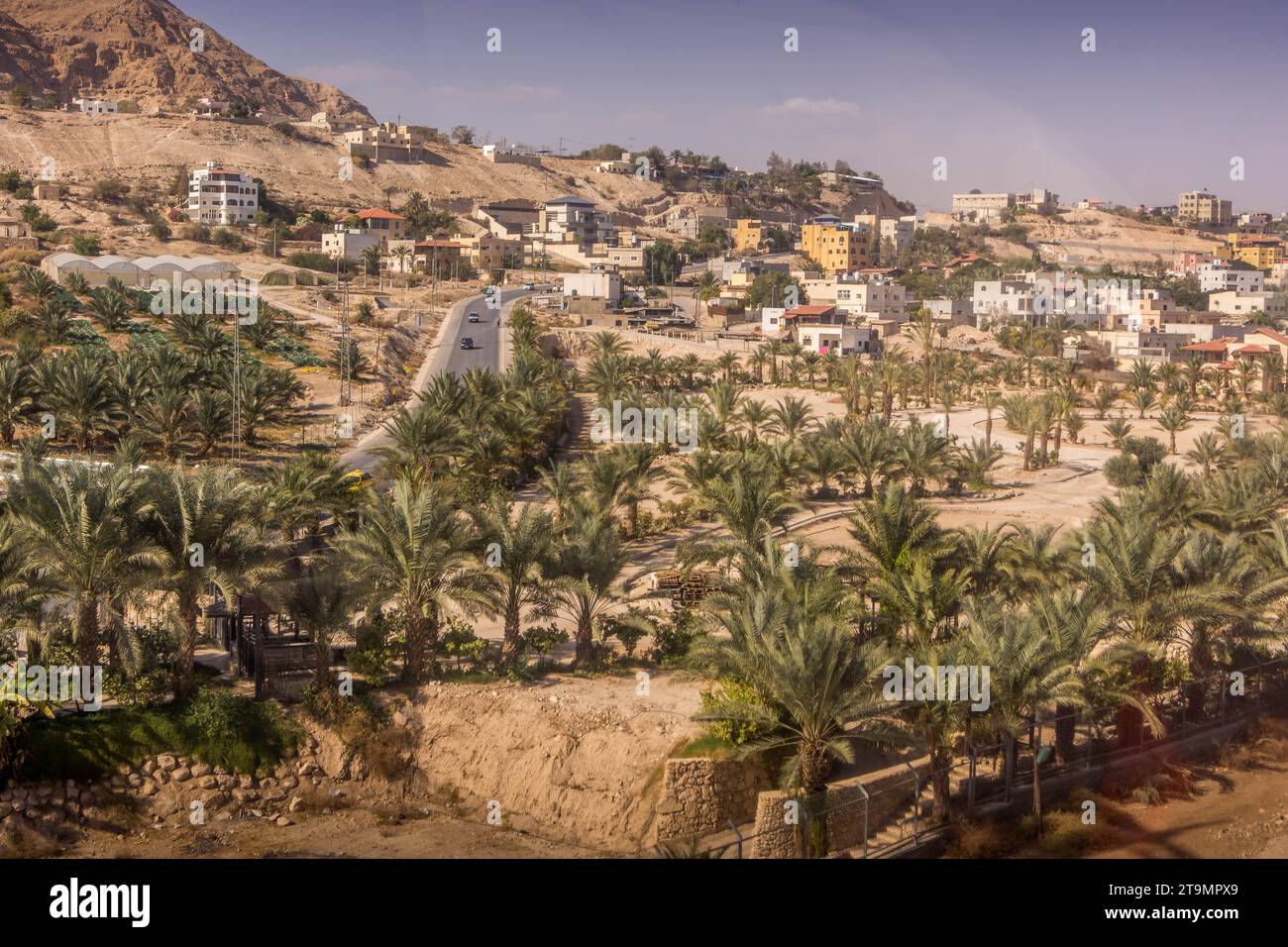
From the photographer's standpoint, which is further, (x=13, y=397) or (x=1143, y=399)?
(x=1143, y=399)

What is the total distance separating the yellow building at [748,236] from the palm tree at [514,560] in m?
102

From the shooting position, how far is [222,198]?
8688cm

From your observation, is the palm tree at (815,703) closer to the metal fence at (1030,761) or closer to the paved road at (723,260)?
the metal fence at (1030,761)

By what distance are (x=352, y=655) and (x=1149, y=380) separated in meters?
43.2

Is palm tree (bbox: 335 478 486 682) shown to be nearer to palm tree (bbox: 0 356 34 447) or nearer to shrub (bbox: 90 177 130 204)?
palm tree (bbox: 0 356 34 447)

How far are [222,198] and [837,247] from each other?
51.7 m

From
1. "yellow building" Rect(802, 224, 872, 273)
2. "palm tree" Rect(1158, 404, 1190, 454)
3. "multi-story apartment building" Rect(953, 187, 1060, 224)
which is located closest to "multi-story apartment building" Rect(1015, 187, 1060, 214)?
"multi-story apartment building" Rect(953, 187, 1060, 224)

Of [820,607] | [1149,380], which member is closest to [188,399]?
[820,607]

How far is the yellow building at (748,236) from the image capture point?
380ft

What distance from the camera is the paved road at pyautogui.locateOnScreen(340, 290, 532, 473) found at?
35.0m

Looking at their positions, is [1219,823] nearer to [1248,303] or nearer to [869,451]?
[869,451]

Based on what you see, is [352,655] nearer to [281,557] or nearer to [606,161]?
[281,557]

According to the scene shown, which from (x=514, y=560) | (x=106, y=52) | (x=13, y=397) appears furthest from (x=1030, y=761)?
(x=106, y=52)

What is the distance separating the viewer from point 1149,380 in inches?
1961
